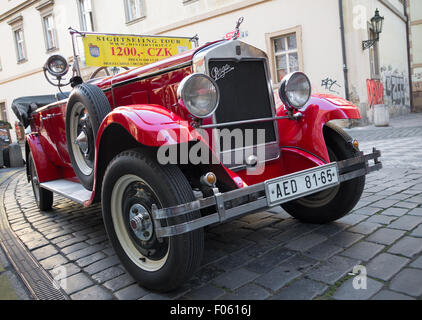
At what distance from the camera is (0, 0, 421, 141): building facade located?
34.0ft

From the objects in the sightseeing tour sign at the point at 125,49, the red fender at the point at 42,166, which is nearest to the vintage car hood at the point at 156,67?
the sightseeing tour sign at the point at 125,49

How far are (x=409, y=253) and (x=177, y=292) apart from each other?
150cm

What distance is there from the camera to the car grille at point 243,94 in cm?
260

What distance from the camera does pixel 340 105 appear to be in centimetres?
276

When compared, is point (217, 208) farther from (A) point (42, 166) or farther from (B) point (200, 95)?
(A) point (42, 166)

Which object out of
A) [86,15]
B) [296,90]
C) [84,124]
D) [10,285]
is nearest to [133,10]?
[86,15]

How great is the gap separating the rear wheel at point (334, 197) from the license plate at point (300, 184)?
1.36 feet

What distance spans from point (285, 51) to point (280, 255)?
10070 millimetres

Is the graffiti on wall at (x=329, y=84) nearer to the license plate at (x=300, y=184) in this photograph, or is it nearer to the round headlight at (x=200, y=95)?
the license plate at (x=300, y=184)

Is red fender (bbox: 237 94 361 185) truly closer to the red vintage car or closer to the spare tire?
the red vintage car
